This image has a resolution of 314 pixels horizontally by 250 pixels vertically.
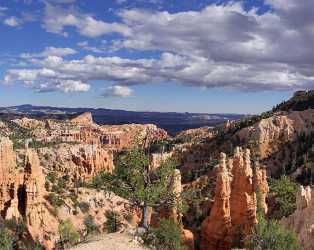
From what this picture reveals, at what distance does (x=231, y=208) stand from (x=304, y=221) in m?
28.6

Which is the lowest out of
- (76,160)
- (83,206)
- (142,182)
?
(83,206)

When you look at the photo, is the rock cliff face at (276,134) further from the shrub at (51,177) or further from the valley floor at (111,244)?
the valley floor at (111,244)

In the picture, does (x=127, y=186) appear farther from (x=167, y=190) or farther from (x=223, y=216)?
(x=223, y=216)

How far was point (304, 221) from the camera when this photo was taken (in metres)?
52.5

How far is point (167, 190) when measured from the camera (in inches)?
1994

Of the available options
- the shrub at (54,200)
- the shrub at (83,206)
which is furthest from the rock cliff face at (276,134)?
the shrub at (54,200)

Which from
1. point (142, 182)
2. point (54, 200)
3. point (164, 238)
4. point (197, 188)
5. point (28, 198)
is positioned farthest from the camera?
point (197, 188)

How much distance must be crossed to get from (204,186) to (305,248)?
266 ft

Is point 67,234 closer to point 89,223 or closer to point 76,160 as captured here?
point 89,223

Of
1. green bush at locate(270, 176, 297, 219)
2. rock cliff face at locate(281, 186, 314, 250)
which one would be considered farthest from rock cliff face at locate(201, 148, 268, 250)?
rock cliff face at locate(281, 186, 314, 250)

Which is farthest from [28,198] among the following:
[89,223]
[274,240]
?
[274,240]

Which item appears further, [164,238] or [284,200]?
[284,200]

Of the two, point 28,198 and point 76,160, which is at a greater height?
point 28,198

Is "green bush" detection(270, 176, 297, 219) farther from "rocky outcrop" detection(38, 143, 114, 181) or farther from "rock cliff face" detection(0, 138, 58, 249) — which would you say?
"rocky outcrop" detection(38, 143, 114, 181)
